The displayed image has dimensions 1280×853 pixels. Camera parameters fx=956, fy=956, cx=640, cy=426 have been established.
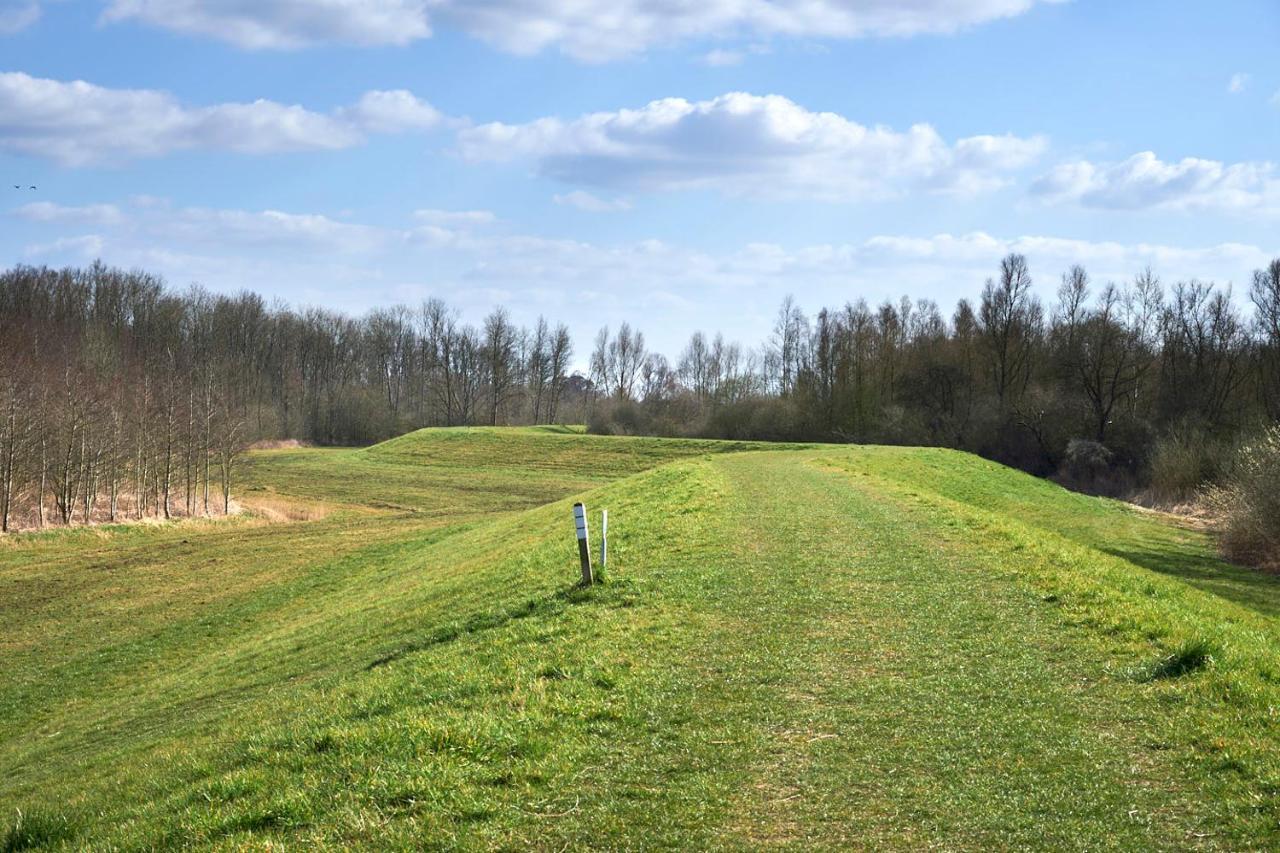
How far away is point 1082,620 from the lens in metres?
9.99

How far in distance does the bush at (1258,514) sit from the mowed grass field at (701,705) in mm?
3645

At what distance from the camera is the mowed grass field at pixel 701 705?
5.81 m

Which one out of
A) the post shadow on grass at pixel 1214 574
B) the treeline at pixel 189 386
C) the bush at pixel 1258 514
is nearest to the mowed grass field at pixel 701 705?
the post shadow on grass at pixel 1214 574

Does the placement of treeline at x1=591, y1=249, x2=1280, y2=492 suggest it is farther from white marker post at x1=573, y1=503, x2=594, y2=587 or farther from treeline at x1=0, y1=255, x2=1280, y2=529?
white marker post at x1=573, y1=503, x2=594, y2=587

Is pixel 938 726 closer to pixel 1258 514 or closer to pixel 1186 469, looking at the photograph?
pixel 1258 514

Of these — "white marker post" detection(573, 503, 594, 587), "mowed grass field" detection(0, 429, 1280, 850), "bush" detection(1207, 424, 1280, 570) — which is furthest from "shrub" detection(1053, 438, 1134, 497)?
"white marker post" detection(573, 503, 594, 587)

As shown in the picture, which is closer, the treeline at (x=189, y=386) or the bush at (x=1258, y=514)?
the bush at (x=1258, y=514)

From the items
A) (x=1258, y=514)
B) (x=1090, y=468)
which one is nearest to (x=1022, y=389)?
(x=1090, y=468)

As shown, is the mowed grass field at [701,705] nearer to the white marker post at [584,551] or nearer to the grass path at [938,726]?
the grass path at [938,726]

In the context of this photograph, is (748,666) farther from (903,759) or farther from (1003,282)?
(1003,282)

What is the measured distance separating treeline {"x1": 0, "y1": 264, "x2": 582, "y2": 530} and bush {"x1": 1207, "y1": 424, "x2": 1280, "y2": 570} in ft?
132

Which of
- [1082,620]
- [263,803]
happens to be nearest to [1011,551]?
[1082,620]

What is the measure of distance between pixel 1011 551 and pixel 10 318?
5858 cm

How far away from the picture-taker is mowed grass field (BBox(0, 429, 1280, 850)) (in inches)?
229
